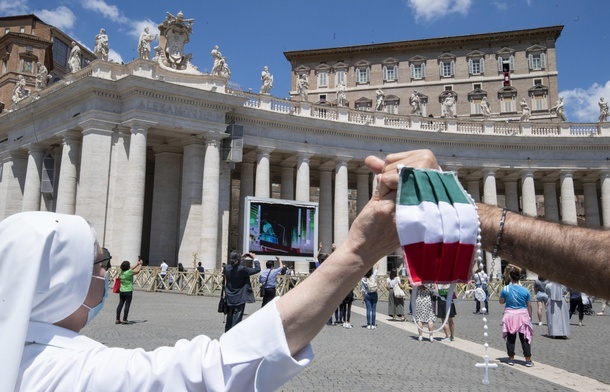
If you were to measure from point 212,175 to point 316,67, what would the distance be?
1426 inches

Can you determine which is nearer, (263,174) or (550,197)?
(263,174)

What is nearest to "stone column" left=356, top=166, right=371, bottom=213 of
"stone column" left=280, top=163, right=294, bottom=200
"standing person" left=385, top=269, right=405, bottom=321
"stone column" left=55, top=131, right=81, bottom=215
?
"stone column" left=280, top=163, right=294, bottom=200

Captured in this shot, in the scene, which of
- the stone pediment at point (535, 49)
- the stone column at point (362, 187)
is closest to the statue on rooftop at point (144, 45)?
the stone column at point (362, 187)

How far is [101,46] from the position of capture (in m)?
29.8

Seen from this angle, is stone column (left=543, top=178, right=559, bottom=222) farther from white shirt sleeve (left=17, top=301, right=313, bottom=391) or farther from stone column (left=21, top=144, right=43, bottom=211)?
white shirt sleeve (left=17, top=301, right=313, bottom=391)

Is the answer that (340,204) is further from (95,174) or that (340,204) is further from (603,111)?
(603,111)

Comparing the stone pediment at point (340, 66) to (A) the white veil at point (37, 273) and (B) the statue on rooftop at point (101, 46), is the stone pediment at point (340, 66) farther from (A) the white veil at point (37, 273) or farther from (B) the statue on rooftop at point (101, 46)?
(A) the white veil at point (37, 273)

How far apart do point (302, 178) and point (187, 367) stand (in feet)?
108

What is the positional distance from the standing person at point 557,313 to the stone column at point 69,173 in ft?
84.0

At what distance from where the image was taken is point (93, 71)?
2909 cm

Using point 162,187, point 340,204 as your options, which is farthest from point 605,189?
point 162,187

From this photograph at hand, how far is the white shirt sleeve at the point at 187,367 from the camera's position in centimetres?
168

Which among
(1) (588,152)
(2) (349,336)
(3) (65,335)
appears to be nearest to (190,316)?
(2) (349,336)

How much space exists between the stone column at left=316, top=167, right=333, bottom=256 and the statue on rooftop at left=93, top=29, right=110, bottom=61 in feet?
56.5
